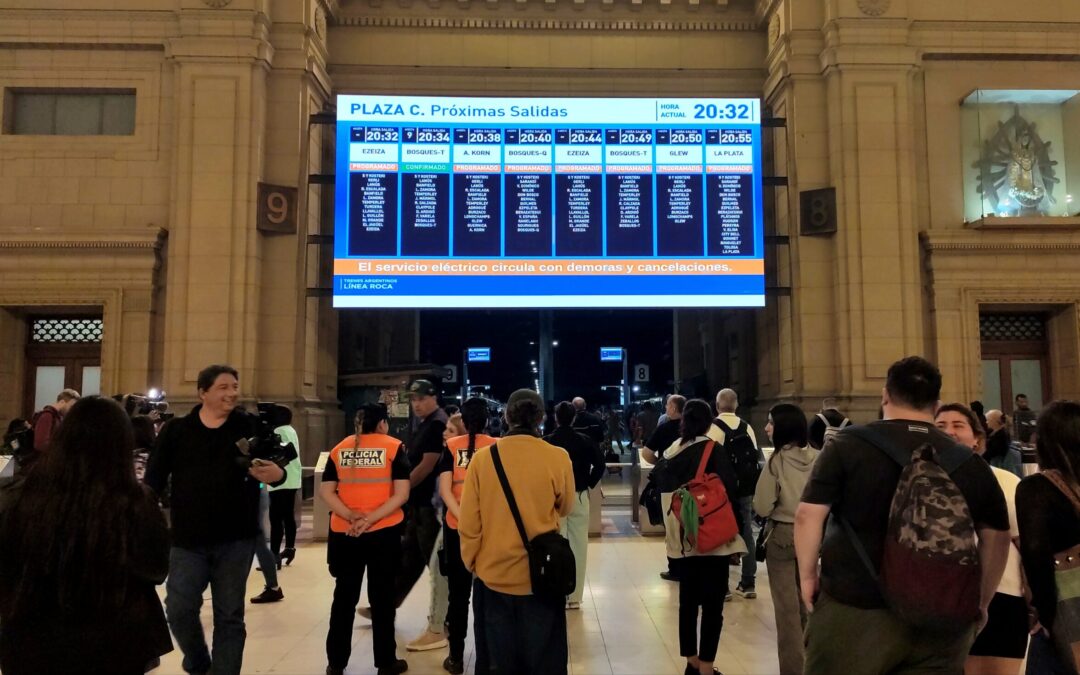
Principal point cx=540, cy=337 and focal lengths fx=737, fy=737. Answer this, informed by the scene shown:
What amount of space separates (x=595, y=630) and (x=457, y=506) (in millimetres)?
1783

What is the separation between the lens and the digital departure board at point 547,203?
11.2 metres

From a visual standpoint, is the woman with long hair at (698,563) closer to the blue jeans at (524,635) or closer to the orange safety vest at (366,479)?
the blue jeans at (524,635)

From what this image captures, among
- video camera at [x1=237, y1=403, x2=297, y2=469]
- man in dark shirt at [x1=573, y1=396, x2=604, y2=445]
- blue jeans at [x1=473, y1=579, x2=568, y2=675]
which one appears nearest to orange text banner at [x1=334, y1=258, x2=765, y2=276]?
man in dark shirt at [x1=573, y1=396, x2=604, y2=445]

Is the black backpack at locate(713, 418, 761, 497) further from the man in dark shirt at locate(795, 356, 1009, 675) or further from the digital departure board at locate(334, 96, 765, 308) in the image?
the digital departure board at locate(334, 96, 765, 308)

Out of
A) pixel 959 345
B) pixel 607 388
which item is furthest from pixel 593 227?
pixel 607 388

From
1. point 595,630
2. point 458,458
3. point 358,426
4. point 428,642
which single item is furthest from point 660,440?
point 358,426

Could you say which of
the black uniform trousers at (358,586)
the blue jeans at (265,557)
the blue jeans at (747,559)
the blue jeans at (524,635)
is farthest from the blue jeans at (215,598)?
the blue jeans at (747,559)

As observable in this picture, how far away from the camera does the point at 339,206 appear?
11.2 m

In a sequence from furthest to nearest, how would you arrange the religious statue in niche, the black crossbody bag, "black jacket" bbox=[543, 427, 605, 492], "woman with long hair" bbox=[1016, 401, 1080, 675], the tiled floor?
the religious statue in niche < "black jacket" bbox=[543, 427, 605, 492] < the tiled floor < the black crossbody bag < "woman with long hair" bbox=[1016, 401, 1080, 675]

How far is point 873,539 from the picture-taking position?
2.25 m

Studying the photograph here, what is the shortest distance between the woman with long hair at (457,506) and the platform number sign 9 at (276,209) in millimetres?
7746

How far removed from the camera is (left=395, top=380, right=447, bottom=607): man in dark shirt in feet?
16.2

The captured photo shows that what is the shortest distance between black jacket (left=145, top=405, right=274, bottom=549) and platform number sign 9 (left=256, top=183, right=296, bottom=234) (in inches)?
311

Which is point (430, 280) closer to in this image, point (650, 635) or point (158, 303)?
point (158, 303)
